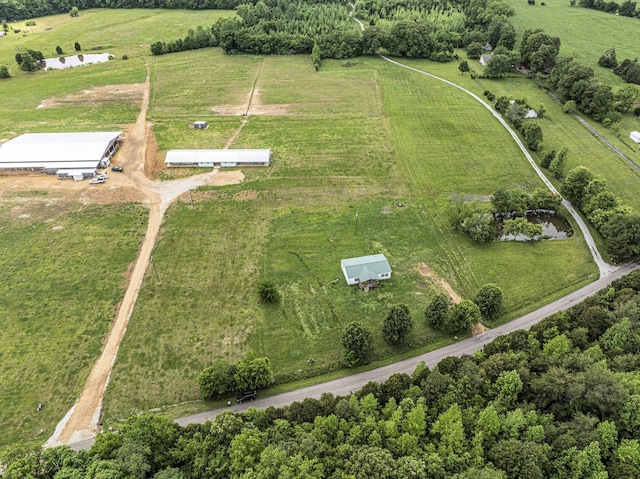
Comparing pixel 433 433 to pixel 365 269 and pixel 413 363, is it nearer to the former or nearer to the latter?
pixel 413 363

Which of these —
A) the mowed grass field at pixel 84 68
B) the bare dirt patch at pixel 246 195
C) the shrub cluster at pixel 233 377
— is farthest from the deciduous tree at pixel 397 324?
the mowed grass field at pixel 84 68

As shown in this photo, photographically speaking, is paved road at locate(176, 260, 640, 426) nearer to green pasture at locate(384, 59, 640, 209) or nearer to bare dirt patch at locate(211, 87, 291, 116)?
green pasture at locate(384, 59, 640, 209)

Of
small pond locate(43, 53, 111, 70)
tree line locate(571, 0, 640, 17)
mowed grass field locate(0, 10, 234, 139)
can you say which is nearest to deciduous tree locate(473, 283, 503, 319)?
mowed grass field locate(0, 10, 234, 139)

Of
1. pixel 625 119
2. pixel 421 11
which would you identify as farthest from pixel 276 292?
pixel 421 11

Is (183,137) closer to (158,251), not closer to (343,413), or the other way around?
(158,251)

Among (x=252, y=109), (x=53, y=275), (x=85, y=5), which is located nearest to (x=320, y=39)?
(x=252, y=109)

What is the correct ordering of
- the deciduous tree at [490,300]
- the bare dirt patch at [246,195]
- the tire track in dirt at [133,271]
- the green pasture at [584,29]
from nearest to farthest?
the tire track in dirt at [133,271] < the deciduous tree at [490,300] < the bare dirt patch at [246,195] < the green pasture at [584,29]

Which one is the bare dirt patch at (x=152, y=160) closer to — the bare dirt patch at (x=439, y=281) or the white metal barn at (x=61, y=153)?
the white metal barn at (x=61, y=153)
